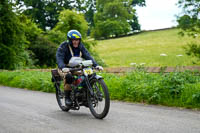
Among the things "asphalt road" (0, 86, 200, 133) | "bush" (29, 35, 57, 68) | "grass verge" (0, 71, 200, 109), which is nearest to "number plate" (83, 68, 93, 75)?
"asphalt road" (0, 86, 200, 133)

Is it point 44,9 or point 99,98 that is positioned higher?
point 44,9

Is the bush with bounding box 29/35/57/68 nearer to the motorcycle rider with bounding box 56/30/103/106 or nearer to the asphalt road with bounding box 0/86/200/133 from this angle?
the asphalt road with bounding box 0/86/200/133

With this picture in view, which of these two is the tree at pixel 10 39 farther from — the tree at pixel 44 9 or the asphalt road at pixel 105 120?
the tree at pixel 44 9

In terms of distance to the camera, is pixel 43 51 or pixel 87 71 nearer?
pixel 87 71

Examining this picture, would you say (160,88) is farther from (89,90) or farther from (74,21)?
(74,21)

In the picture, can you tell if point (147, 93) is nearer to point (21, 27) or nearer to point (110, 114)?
point (110, 114)

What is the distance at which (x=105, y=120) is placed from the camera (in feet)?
20.5

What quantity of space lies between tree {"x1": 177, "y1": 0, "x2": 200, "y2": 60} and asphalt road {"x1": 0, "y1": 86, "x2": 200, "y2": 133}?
10271 millimetres

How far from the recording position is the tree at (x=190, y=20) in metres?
17.4

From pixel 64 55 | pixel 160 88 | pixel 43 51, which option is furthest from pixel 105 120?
pixel 43 51

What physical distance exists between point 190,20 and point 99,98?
1355cm

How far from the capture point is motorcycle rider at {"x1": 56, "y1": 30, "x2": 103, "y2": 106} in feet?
22.8

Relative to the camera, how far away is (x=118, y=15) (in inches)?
3337

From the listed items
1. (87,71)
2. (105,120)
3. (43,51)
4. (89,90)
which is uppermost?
(43,51)
